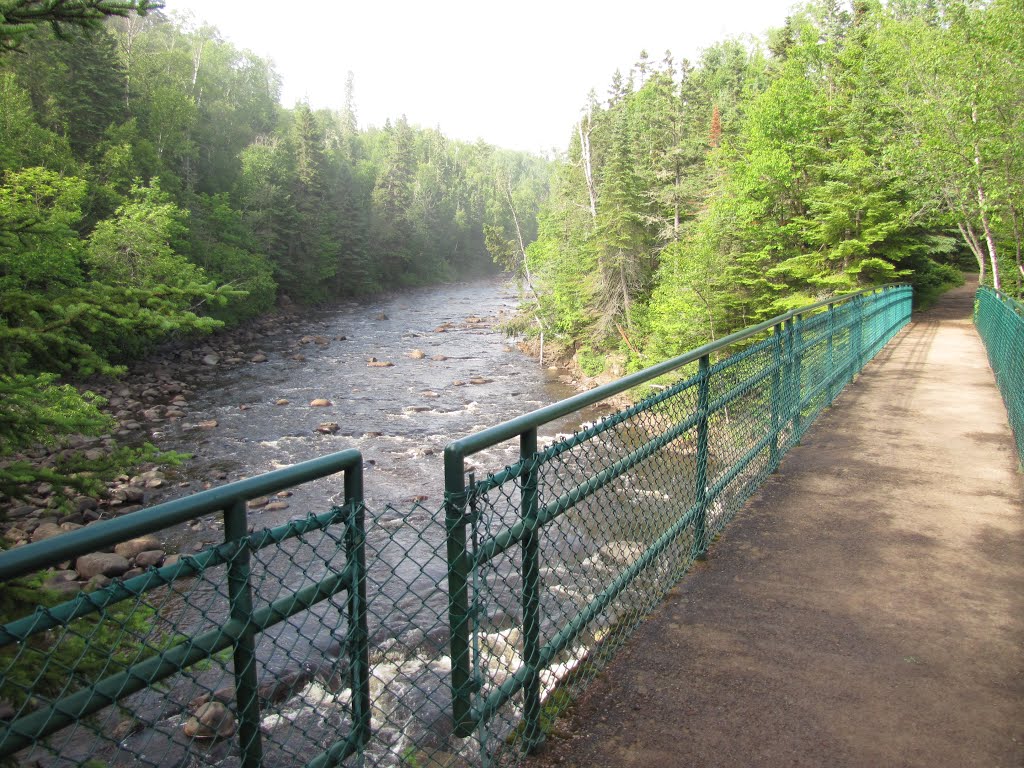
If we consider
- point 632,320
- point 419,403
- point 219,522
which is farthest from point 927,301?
point 219,522

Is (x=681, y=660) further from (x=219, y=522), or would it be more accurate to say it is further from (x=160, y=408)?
(x=160, y=408)

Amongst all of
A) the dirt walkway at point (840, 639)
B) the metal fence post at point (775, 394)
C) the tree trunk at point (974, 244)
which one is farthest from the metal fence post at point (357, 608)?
the tree trunk at point (974, 244)

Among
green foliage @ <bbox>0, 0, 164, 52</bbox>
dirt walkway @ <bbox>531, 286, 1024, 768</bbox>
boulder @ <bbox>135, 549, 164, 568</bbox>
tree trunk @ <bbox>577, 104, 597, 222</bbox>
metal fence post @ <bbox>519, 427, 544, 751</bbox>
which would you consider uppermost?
tree trunk @ <bbox>577, 104, 597, 222</bbox>

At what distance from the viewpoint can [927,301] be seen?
3141 cm

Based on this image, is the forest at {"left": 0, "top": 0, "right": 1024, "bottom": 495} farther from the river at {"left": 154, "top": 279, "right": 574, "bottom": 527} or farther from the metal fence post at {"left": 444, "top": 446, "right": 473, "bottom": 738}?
the river at {"left": 154, "top": 279, "right": 574, "bottom": 527}

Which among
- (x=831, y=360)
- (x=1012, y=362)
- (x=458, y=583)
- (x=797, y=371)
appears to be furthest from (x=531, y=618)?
(x=1012, y=362)

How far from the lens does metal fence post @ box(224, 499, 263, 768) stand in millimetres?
1826

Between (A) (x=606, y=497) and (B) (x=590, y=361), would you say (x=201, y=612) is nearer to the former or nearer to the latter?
(A) (x=606, y=497)

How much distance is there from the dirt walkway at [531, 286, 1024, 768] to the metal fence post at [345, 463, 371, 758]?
1.05m

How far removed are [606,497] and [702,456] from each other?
4.40ft

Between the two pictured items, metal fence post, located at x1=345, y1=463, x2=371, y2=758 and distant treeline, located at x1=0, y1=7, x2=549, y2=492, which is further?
distant treeline, located at x1=0, y1=7, x2=549, y2=492

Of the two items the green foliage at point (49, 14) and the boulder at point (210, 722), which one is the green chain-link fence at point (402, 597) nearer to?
the boulder at point (210, 722)

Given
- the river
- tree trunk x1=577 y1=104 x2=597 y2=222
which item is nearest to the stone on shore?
the river

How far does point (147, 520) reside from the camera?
1.62 m
